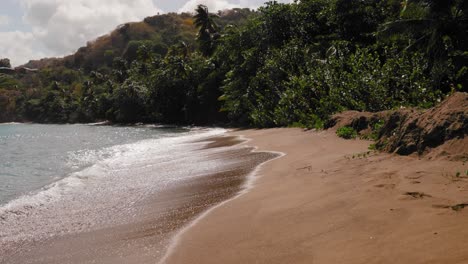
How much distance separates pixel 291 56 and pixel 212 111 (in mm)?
18434

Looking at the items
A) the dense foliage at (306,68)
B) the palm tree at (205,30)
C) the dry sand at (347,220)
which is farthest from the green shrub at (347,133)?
the palm tree at (205,30)

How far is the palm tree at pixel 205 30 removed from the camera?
160 feet

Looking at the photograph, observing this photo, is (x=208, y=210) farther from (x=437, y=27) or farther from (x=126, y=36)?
(x=126, y=36)

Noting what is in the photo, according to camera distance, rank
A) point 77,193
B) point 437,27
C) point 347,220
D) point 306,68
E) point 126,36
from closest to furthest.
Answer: point 347,220 → point 77,193 → point 437,27 → point 306,68 → point 126,36

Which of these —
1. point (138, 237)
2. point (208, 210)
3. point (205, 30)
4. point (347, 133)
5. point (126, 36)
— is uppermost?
point (126, 36)

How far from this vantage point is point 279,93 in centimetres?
2638

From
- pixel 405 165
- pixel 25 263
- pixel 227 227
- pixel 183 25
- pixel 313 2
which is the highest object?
pixel 183 25

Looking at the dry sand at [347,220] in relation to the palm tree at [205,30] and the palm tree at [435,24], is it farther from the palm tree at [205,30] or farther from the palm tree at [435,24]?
the palm tree at [205,30]

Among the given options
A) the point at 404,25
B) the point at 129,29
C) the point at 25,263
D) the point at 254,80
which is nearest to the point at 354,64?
the point at 404,25

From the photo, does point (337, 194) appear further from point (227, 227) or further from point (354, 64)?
point (354, 64)

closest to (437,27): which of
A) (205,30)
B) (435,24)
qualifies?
(435,24)

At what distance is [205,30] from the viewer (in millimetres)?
49312

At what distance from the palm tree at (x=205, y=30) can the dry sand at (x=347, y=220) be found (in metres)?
44.2

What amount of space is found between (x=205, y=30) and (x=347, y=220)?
4722 centimetres
